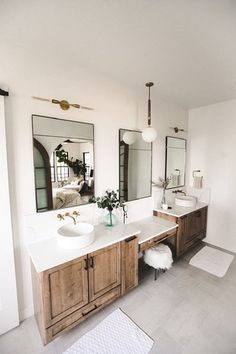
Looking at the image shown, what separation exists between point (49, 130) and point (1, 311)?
67.8 inches

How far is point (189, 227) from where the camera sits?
8.79 feet

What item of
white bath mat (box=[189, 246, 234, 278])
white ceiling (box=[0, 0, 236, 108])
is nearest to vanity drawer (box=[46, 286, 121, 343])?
white bath mat (box=[189, 246, 234, 278])

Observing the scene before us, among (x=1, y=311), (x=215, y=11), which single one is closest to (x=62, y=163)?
(x=1, y=311)

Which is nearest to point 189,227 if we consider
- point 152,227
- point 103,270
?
point 152,227

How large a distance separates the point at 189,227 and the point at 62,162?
7.06ft

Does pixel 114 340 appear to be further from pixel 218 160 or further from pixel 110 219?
pixel 218 160

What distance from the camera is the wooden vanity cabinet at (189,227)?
2.47 m

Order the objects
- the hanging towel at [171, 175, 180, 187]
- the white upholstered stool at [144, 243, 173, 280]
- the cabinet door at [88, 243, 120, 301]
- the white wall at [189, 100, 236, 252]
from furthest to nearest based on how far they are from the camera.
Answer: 1. the hanging towel at [171, 175, 180, 187]
2. the white wall at [189, 100, 236, 252]
3. the white upholstered stool at [144, 243, 173, 280]
4. the cabinet door at [88, 243, 120, 301]

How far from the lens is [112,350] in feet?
4.61

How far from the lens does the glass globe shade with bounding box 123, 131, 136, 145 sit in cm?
229

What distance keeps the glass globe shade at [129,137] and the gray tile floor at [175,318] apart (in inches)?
72.8

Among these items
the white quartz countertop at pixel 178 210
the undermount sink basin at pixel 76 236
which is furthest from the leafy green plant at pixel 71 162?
the white quartz countertop at pixel 178 210

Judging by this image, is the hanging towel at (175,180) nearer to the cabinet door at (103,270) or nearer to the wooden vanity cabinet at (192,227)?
the wooden vanity cabinet at (192,227)

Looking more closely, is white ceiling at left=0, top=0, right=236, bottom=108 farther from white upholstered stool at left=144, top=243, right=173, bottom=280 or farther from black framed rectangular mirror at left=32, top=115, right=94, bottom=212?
white upholstered stool at left=144, top=243, right=173, bottom=280
